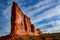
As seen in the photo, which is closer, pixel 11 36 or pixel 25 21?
pixel 11 36

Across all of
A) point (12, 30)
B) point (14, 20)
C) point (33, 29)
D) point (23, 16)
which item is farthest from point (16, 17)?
point (33, 29)

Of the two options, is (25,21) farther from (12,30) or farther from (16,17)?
(12,30)

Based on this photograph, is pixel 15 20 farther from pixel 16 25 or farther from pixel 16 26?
pixel 16 26

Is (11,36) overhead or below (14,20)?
below

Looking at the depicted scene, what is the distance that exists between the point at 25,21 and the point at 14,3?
23.5m

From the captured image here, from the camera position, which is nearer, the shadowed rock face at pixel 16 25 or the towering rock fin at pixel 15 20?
the shadowed rock face at pixel 16 25

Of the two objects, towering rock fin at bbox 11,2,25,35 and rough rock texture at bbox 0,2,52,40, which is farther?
towering rock fin at bbox 11,2,25,35

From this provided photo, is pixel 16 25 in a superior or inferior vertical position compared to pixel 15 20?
inferior

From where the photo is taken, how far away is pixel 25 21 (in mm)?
118562

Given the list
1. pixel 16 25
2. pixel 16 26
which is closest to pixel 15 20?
pixel 16 25

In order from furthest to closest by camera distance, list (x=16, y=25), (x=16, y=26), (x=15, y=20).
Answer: (x=15, y=20)
(x=16, y=25)
(x=16, y=26)

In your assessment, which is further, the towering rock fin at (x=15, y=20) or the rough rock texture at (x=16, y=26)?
the towering rock fin at (x=15, y=20)

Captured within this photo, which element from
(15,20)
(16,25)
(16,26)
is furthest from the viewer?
(15,20)

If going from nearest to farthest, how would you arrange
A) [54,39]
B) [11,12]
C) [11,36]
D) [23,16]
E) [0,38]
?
[11,36] < [0,38] < [54,39] < [11,12] < [23,16]
